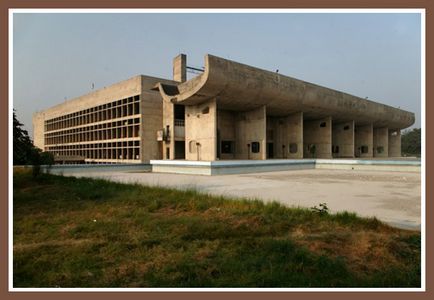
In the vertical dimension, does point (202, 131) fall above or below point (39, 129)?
below

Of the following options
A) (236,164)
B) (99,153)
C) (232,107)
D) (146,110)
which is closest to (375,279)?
(236,164)

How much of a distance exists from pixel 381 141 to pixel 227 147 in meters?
35.1

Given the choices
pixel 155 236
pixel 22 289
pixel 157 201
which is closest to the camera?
pixel 22 289

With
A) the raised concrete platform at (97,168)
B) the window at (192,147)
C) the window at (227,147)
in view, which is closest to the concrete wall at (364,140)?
the window at (227,147)

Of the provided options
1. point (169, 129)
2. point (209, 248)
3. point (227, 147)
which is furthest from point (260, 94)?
point (209, 248)

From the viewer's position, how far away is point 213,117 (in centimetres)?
2397

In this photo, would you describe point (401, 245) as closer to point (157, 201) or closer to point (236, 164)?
point (157, 201)

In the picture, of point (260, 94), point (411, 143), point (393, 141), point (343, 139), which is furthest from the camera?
point (411, 143)

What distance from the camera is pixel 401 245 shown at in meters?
4.78

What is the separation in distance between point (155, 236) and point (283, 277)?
264 cm

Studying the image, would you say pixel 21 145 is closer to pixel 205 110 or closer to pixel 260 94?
pixel 205 110

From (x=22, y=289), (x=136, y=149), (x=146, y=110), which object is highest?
(x=146, y=110)

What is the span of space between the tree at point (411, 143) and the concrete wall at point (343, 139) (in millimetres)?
41712

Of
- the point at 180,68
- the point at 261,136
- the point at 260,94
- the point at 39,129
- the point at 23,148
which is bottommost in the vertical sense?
the point at 23,148
